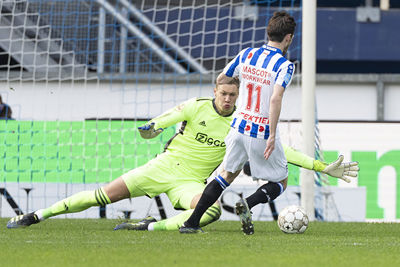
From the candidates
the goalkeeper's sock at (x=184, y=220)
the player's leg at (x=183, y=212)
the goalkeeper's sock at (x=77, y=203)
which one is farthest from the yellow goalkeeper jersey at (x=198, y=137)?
the goalkeeper's sock at (x=77, y=203)

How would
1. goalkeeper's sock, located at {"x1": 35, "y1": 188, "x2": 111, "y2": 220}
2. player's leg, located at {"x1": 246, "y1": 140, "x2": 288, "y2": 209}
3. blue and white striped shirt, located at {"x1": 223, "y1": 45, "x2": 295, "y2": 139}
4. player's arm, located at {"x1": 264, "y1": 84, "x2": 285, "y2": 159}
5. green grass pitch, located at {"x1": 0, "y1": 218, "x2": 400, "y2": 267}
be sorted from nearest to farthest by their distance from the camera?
green grass pitch, located at {"x1": 0, "y1": 218, "x2": 400, "y2": 267} → player's arm, located at {"x1": 264, "y1": 84, "x2": 285, "y2": 159} → blue and white striped shirt, located at {"x1": 223, "y1": 45, "x2": 295, "y2": 139} → player's leg, located at {"x1": 246, "y1": 140, "x2": 288, "y2": 209} → goalkeeper's sock, located at {"x1": 35, "y1": 188, "x2": 111, "y2": 220}

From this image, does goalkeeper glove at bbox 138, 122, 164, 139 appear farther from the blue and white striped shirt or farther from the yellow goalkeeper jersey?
the blue and white striped shirt

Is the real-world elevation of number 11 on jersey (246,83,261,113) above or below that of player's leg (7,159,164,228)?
above

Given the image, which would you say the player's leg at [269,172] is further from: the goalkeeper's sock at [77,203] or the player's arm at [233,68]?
the goalkeeper's sock at [77,203]

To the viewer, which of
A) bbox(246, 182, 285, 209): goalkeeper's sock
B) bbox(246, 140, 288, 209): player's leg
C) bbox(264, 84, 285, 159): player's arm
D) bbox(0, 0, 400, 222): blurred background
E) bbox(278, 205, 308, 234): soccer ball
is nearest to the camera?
bbox(264, 84, 285, 159): player's arm

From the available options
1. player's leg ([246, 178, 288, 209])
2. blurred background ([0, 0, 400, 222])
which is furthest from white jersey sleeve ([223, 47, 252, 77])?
blurred background ([0, 0, 400, 222])

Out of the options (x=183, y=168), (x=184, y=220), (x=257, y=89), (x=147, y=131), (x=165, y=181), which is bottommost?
(x=184, y=220)

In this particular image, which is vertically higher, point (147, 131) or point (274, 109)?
point (274, 109)

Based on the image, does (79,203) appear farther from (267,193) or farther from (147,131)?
(267,193)

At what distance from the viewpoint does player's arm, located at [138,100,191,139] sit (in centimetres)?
720

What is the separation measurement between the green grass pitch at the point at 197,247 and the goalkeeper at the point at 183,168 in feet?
0.75

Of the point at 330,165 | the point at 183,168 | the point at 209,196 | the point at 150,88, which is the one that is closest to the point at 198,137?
the point at 183,168

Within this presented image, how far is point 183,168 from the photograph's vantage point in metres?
7.99

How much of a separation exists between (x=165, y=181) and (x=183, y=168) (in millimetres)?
207
